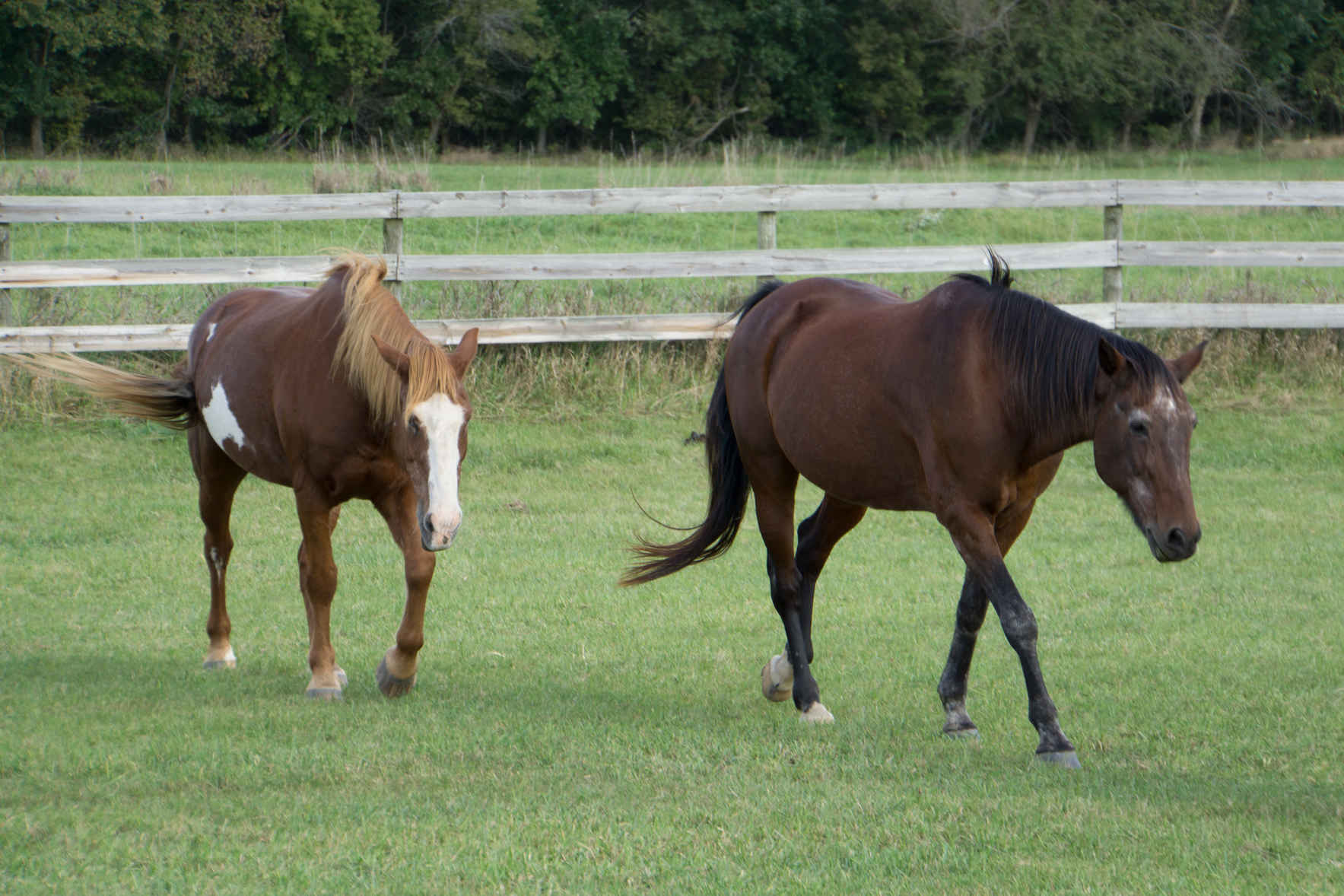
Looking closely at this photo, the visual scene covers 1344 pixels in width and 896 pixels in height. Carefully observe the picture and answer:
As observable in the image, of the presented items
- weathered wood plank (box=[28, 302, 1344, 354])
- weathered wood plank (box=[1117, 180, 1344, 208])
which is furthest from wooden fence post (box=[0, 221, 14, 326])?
weathered wood plank (box=[1117, 180, 1344, 208])

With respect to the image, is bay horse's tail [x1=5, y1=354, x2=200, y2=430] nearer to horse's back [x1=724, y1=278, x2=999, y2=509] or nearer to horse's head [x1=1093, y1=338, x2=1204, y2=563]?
horse's back [x1=724, y1=278, x2=999, y2=509]

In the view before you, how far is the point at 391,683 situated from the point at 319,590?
0.54 meters

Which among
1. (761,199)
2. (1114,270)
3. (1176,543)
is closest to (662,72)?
A: (761,199)

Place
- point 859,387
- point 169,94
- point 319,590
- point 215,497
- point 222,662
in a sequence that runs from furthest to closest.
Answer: point 169,94
point 215,497
point 222,662
point 319,590
point 859,387

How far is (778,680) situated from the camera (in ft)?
19.4

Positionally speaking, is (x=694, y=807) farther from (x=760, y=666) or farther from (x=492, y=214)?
(x=492, y=214)

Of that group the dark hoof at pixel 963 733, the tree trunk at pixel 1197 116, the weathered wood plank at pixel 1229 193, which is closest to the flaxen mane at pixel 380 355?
the dark hoof at pixel 963 733

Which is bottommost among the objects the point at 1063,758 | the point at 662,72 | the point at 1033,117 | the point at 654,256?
the point at 1063,758

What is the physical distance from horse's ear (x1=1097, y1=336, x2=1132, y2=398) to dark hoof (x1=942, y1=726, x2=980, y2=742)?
1.48 metres

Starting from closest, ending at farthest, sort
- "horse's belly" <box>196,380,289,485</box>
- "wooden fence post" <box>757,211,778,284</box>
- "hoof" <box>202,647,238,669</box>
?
"horse's belly" <box>196,380,289,485</box> → "hoof" <box>202,647,238,669</box> → "wooden fence post" <box>757,211,778,284</box>

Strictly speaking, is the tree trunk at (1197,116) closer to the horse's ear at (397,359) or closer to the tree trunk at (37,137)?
the tree trunk at (37,137)

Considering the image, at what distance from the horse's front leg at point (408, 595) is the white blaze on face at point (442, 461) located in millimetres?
655

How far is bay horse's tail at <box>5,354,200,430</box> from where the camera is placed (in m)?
6.73

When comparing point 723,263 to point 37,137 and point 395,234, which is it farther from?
point 37,137
